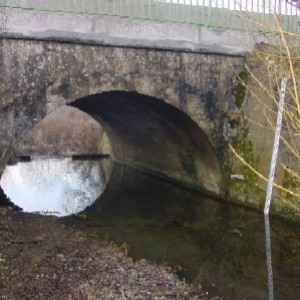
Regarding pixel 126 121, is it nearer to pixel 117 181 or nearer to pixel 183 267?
pixel 117 181

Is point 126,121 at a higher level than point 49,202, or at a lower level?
higher

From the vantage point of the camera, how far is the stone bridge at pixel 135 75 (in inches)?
408

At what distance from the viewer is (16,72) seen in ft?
33.8

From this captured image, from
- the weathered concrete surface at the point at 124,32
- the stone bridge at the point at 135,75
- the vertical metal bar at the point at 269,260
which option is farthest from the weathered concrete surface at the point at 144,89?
the vertical metal bar at the point at 269,260

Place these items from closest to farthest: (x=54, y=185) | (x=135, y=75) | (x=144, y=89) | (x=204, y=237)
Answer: (x=204, y=237) < (x=135, y=75) < (x=144, y=89) < (x=54, y=185)

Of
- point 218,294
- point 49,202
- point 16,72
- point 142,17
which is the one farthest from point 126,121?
point 218,294

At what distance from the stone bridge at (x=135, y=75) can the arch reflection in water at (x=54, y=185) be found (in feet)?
9.71

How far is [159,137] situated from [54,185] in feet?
12.7

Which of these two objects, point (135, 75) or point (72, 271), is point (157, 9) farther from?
point (72, 271)

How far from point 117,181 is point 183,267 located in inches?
385

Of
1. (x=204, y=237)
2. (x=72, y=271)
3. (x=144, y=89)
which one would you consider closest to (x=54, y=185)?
(x=144, y=89)

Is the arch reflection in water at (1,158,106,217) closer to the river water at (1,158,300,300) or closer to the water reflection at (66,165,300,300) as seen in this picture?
the river water at (1,158,300,300)

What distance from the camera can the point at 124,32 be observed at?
1116 cm

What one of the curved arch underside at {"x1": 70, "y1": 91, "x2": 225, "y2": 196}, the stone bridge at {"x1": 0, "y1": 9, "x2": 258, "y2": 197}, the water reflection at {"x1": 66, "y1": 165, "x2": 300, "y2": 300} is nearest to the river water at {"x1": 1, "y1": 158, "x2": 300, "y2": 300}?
the water reflection at {"x1": 66, "y1": 165, "x2": 300, "y2": 300}
